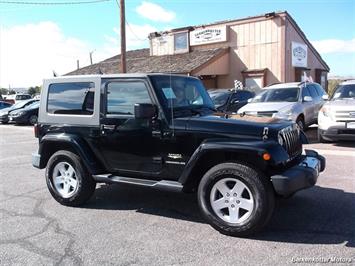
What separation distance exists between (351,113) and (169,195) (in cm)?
592

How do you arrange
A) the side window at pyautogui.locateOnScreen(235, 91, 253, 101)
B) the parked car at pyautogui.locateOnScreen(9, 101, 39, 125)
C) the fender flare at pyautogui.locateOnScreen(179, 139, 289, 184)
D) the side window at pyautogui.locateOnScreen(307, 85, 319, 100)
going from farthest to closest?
the parked car at pyautogui.locateOnScreen(9, 101, 39, 125) < the side window at pyautogui.locateOnScreen(235, 91, 253, 101) < the side window at pyautogui.locateOnScreen(307, 85, 319, 100) < the fender flare at pyautogui.locateOnScreen(179, 139, 289, 184)

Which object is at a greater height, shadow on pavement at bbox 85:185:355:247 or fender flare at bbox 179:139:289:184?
fender flare at bbox 179:139:289:184

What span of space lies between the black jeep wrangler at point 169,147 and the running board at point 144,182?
1 cm

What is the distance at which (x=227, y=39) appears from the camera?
25.3 meters

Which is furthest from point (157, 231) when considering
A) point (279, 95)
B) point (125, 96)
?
point (279, 95)

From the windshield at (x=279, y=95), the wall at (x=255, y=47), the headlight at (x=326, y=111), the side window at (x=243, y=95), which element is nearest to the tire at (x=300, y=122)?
the windshield at (x=279, y=95)

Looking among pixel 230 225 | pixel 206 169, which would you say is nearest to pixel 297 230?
pixel 230 225

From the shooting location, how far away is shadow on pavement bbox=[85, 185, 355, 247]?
4.40 metres

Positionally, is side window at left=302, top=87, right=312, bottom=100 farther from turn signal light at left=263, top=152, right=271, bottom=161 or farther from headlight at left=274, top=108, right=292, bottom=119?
turn signal light at left=263, top=152, right=271, bottom=161

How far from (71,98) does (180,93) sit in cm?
161

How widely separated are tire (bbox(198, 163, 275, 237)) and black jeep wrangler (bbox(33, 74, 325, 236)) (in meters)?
0.01

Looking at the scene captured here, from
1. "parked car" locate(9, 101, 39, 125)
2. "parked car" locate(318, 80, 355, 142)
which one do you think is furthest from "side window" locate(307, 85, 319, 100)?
"parked car" locate(9, 101, 39, 125)

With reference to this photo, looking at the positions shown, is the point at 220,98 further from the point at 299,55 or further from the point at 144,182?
the point at 299,55

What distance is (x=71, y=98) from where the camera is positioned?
587 cm
